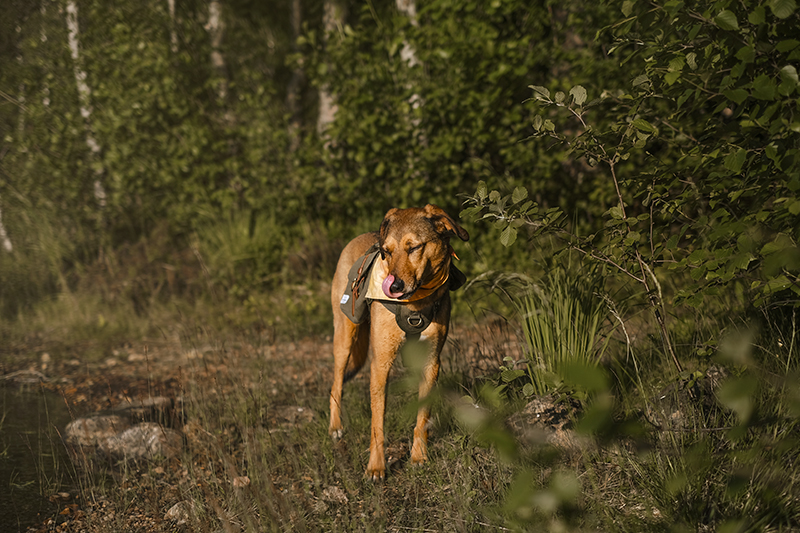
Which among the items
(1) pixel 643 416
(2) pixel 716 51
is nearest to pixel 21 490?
(1) pixel 643 416

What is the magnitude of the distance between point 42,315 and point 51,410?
12.3 ft

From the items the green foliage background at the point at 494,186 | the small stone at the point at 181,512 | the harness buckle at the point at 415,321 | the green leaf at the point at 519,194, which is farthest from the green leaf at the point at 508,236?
the small stone at the point at 181,512

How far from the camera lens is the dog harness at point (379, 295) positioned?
314cm

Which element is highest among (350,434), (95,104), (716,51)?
(95,104)

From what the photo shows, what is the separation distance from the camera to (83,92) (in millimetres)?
8422

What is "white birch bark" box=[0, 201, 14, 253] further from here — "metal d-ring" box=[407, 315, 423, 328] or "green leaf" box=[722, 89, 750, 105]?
"green leaf" box=[722, 89, 750, 105]

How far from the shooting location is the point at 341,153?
7.25 metres

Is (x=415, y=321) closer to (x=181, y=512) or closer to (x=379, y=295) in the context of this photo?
(x=379, y=295)

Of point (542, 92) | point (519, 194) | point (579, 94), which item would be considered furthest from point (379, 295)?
point (579, 94)

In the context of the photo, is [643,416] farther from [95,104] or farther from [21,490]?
[95,104]

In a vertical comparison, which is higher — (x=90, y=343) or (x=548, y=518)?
(x=548, y=518)

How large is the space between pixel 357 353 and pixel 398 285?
1.35m

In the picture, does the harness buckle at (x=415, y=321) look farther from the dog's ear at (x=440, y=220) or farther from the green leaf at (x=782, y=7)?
the green leaf at (x=782, y=7)

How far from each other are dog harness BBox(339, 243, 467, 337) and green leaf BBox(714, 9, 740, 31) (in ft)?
5.77
